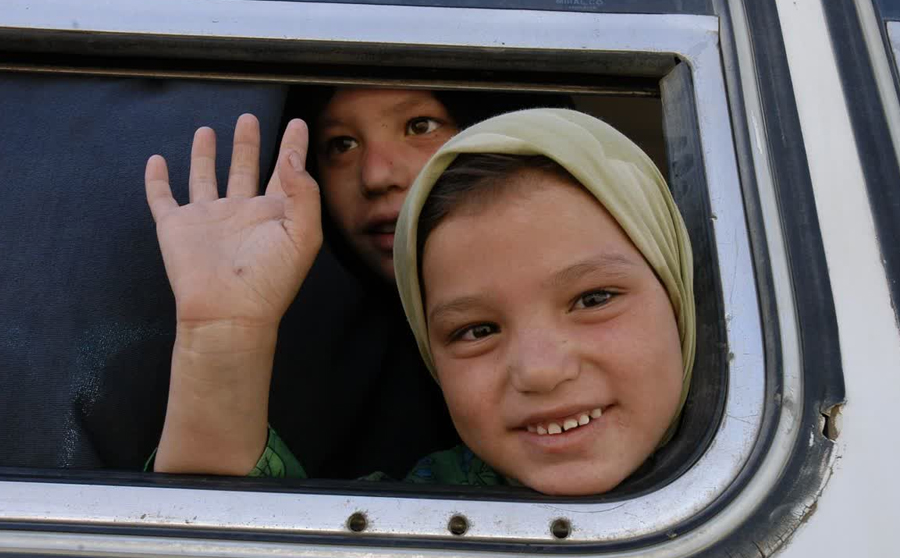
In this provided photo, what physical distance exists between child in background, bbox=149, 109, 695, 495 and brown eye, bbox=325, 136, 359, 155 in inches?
→ 18.2

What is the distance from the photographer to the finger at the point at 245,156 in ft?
4.34

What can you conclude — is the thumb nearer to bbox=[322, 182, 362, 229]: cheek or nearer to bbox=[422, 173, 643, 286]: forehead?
bbox=[422, 173, 643, 286]: forehead

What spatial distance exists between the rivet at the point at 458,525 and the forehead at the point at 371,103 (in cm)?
90

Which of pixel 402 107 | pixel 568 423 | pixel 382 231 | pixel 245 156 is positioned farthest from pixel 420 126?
pixel 568 423

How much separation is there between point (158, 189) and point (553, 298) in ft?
2.02

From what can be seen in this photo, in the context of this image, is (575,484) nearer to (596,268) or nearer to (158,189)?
(596,268)

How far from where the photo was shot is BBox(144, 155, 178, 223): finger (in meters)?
1.29

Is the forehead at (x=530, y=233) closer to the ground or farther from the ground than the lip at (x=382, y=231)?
closer to the ground

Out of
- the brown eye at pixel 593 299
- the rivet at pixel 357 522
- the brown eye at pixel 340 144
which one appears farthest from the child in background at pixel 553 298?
the brown eye at pixel 340 144

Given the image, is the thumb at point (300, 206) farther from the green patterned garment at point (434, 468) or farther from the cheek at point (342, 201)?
the cheek at point (342, 201)

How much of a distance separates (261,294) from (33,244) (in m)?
0.43

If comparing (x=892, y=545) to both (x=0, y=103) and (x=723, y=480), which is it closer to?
(x=723, y=480)

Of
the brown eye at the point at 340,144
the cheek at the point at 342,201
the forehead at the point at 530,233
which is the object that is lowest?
the forehead at the point at 530,233

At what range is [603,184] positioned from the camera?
118cm
